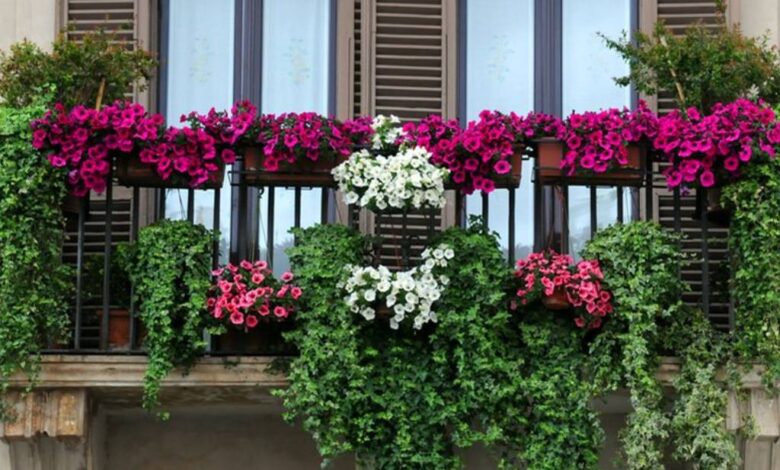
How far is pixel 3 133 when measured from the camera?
13180mm

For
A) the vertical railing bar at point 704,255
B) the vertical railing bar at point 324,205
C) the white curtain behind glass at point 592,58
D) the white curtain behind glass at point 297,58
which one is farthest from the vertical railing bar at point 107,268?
the vertical railing bar at point 704,255

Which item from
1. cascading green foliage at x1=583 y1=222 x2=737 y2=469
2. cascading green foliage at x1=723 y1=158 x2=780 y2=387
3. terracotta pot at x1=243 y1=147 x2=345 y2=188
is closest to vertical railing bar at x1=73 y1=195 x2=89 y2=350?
terracotta pot at x1=243 y1=147 x2=345 y2=188

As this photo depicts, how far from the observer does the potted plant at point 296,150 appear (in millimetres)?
13219

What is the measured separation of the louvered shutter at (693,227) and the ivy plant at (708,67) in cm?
53

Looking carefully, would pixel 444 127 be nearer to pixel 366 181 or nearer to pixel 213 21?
pixel 366 181

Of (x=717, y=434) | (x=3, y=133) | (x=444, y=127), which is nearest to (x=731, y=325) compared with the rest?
(x=717, y=434)

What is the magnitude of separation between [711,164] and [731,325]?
80cm

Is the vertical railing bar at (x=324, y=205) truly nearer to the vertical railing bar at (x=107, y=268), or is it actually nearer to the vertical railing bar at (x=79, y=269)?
the vertical railing bar at (x=107, y=268)

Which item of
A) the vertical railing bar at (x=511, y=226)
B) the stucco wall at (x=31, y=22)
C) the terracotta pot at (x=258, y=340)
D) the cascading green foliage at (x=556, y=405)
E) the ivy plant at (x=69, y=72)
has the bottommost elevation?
the cascading green foliage at (x=556, y=405)

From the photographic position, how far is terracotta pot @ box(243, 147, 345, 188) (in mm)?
13320

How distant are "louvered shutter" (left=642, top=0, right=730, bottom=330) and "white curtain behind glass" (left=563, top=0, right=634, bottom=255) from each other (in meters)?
0.23

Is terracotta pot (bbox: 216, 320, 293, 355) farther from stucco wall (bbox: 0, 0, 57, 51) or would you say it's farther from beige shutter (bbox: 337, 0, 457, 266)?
stucco wall (bbox: 0, 0, 57, 51)

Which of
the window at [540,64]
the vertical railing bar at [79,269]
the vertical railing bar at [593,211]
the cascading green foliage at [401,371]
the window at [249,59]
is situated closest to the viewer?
the cascading green foliage at [401,371]

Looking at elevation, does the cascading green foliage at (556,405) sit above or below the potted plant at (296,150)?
below
